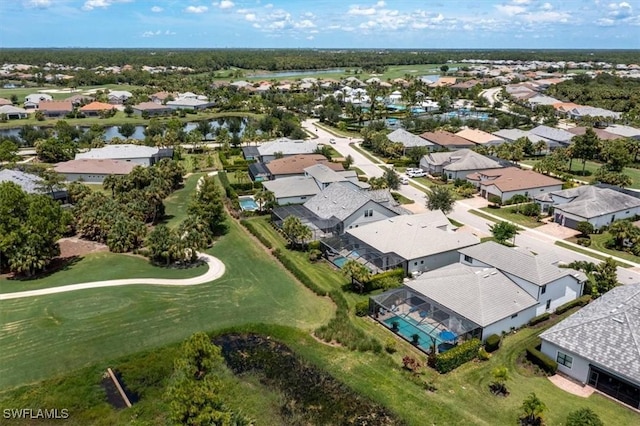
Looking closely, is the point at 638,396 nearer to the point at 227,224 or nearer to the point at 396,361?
the point at 396,361

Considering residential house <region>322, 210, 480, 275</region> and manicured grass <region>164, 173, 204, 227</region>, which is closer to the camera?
residential house <region>322, 210, 480, 275</region>

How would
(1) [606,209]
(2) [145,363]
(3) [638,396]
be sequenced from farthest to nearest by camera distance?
1. (1) [606,209]
2. (2) [145,363]
3. (3) [638,396]

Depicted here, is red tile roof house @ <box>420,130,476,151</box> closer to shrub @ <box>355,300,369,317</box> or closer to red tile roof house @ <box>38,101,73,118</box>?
shrub @ <box>355,300,369,317</box>

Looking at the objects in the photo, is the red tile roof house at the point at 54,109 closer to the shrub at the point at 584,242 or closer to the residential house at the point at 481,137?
the residential house at the point at 481,137

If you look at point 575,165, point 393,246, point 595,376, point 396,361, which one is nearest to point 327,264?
point 393,246

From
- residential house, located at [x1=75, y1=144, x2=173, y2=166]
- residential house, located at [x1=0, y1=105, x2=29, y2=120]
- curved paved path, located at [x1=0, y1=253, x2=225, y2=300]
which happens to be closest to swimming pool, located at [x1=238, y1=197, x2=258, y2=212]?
curved paved path, located at [x1=0, y1=253, x2=225, y2=300]
